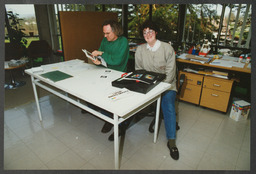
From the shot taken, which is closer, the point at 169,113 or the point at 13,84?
the point at 169,113

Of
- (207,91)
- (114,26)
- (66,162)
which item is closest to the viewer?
(66,162)

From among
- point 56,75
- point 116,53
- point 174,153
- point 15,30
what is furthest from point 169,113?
point 15,30

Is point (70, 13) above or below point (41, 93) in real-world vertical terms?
above

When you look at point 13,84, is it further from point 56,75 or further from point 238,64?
point 238,64

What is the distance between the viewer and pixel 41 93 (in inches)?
128

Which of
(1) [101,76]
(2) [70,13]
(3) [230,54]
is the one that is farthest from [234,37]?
(2) [70,13]

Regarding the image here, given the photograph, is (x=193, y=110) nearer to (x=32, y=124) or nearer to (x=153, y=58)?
(x=153, y=58)

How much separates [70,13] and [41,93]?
5.33 feet

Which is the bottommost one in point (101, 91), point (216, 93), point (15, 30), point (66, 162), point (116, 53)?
point (66, 162)

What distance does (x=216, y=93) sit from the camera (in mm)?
2535

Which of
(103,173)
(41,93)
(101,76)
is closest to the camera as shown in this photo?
(103,173)

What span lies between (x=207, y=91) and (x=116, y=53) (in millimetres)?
1532

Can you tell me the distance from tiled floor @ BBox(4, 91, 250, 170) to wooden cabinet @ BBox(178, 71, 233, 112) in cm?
16

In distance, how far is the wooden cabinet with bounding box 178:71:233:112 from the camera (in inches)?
97.1
